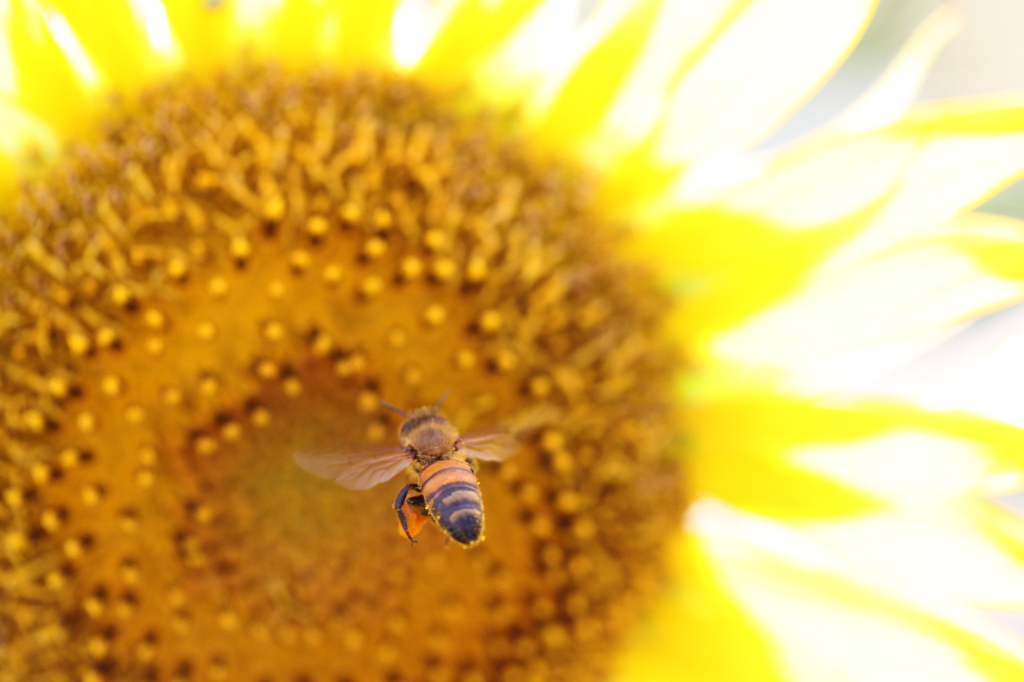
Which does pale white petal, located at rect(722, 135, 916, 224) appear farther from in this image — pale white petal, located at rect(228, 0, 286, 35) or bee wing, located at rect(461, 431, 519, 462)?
pale white petal, located at rect(228, 0, 286, 35)

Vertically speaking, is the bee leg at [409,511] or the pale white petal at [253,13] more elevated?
the pale white petal at [253,13]

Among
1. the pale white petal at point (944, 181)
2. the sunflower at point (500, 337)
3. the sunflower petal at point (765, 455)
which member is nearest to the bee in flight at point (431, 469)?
the sunflower at point (500, 337)

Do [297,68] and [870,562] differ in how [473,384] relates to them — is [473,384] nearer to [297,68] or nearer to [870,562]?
[297,68]

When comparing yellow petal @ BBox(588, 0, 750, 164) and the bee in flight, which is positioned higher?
yellow petal @ BBox(588, 0, 750, 164)

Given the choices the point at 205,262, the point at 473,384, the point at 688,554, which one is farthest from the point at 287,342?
the point at 688,554

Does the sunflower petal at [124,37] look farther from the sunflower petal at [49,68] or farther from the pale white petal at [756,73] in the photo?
the pale white petal at [756,73]

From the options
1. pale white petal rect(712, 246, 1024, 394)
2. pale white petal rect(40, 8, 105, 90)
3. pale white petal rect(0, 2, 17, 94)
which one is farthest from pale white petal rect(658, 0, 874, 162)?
pale white petal rect(0, 2, 17, 94)

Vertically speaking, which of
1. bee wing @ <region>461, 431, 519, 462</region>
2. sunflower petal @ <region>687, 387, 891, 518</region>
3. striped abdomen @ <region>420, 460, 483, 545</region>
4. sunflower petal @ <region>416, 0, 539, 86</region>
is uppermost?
sunflower petal @ <region>416, 0, 539, 86</region>

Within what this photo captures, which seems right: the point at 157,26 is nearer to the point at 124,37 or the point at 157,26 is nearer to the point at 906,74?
the point at 124,37
